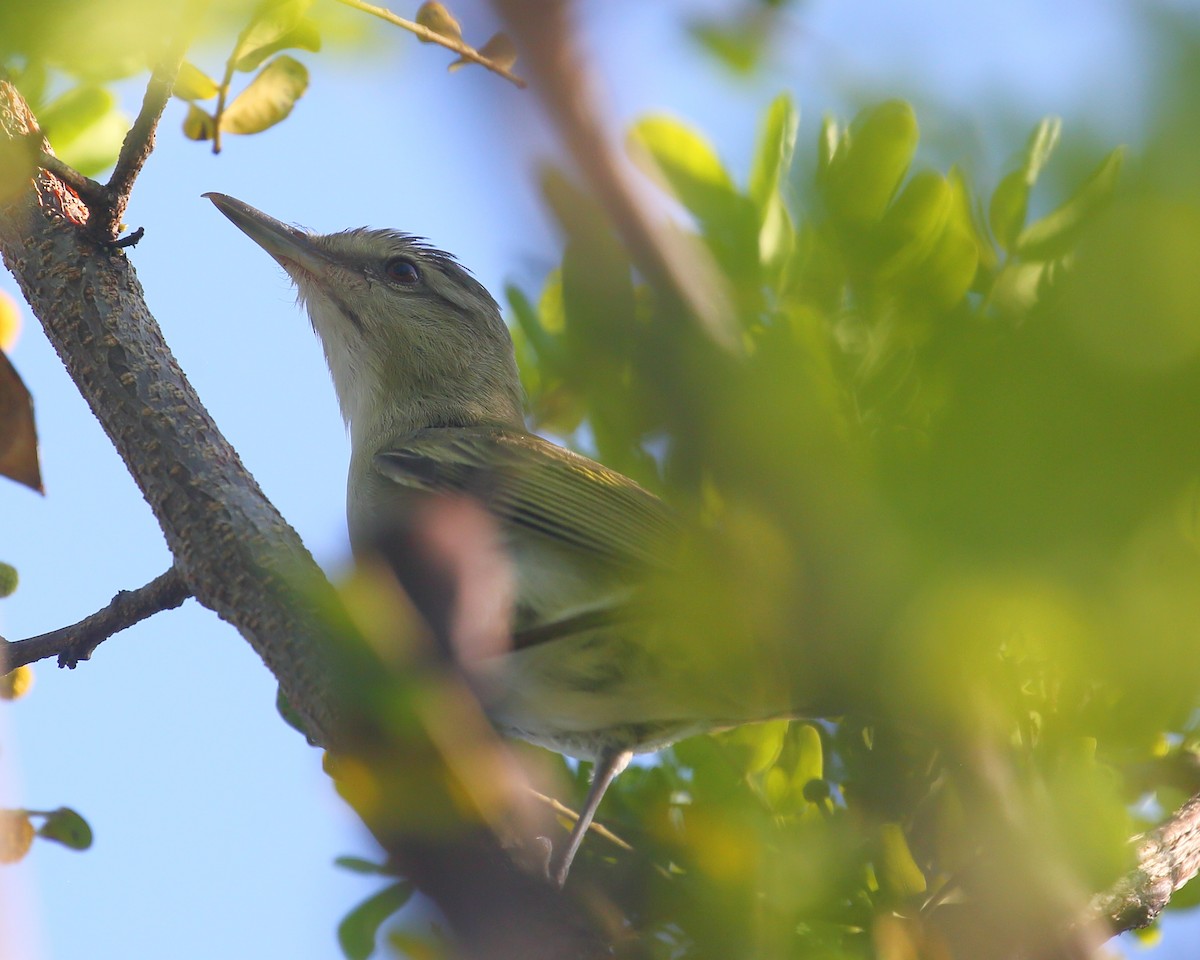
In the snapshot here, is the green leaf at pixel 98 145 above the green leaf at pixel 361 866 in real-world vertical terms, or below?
above

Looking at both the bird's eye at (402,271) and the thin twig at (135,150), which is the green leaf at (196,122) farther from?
the bird's eye at (402,271)

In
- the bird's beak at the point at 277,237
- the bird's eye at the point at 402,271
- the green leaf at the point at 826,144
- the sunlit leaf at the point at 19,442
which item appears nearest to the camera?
the green leaf at the point at 826,144

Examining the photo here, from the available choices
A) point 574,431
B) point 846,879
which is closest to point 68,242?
point 574,431

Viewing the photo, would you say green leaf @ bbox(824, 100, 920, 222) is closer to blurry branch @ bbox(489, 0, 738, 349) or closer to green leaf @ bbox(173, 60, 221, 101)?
blurry branch @ bbox(489, 0, 738, 349)

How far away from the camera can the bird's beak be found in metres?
5.41

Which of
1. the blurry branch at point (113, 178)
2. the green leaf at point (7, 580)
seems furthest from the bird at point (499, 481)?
the blurry branch at point (113, 178)

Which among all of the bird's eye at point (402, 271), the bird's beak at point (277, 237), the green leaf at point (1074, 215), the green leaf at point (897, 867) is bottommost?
the green leaf at point (1074, 215)

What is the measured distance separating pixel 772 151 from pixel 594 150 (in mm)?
849

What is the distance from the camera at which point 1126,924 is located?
2.75 m

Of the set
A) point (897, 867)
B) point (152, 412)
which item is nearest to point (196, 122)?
point (152, 412)

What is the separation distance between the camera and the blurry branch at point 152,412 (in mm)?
2928

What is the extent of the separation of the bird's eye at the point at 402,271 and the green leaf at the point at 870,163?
544 cm

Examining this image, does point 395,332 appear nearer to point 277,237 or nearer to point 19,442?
point 277,237

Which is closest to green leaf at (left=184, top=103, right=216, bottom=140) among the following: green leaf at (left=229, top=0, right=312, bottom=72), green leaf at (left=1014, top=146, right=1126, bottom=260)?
green leaf at (left=229, top=0, right=312, bottom=72)
